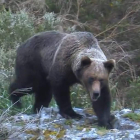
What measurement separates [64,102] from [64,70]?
0.44 meters

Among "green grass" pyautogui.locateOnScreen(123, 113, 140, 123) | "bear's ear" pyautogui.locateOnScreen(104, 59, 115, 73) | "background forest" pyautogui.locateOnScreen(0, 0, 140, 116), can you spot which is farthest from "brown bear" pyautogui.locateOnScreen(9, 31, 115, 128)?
"background forest" pyautogui.locateOnScreen(0, 0, 140, 116)

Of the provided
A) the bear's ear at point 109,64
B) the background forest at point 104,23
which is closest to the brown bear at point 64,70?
the bear's ear at point 109,64

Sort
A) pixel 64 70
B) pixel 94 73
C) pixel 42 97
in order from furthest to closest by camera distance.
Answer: pixel 42 97 < pixel 64 70 < pixel 94 73

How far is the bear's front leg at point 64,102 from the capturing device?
7.09m

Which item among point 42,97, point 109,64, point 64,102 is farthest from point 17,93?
point 109,64

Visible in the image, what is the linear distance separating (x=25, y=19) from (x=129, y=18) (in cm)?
493

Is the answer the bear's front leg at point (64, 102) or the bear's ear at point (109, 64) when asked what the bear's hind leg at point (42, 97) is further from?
the bear's ear at point (109, 64)

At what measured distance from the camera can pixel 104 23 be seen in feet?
49.8

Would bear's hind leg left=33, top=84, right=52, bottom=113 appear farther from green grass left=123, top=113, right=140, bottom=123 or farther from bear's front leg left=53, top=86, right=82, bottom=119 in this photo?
green grass left=123, top=113, right=140, bottom=123

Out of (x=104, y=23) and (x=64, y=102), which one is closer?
(x=64, y=102)

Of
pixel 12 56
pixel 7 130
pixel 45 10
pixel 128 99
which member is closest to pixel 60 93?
pixel 7 130

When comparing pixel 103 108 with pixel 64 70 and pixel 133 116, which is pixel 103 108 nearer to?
pixel 133 116

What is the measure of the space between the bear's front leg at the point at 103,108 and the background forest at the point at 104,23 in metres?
4.70

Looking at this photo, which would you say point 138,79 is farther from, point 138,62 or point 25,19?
point 25,19
